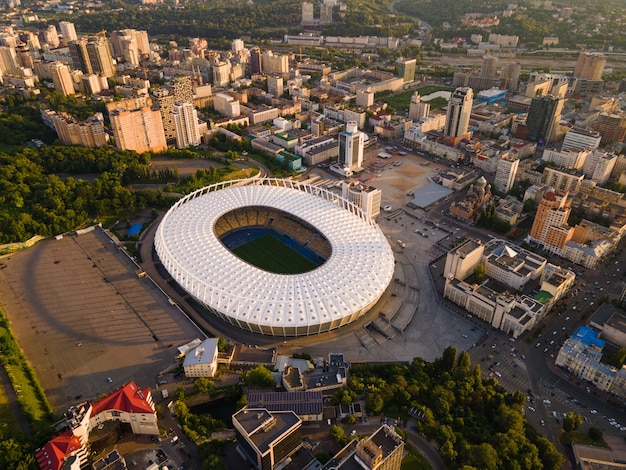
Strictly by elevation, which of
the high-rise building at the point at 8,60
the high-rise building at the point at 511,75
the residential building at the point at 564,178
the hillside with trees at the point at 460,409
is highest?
the high-rise building at the point at 8,60

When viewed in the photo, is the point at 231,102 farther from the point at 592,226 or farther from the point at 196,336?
the point at 592,226

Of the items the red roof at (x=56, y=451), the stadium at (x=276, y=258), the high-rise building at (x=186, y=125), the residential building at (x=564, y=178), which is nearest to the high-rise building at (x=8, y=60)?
the high-rise building at (x=186, y=125)

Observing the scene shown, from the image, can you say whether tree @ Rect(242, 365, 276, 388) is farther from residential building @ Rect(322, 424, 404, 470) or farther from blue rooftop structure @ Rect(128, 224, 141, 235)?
blue rooftop structure @ Rect(128, 224, 141, 235)

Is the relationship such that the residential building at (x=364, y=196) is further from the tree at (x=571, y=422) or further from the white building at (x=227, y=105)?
the white building at (x=227, y=105)

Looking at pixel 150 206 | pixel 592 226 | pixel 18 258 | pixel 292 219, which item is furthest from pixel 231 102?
pixel 592 226

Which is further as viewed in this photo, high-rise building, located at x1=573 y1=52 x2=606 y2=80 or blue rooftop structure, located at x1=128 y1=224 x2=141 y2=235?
high-rise building, located at x1=573 y1=52 x2=606 y2=80


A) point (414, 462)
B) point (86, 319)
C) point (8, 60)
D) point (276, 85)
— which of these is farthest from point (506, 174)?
point (8, 60)

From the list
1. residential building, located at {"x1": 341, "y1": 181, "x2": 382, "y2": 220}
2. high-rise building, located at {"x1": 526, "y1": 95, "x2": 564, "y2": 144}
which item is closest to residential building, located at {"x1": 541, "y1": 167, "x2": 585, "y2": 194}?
high-rise building, located at {"x1": 526, "y1": 95, "x2": 564, "y2": 144}
